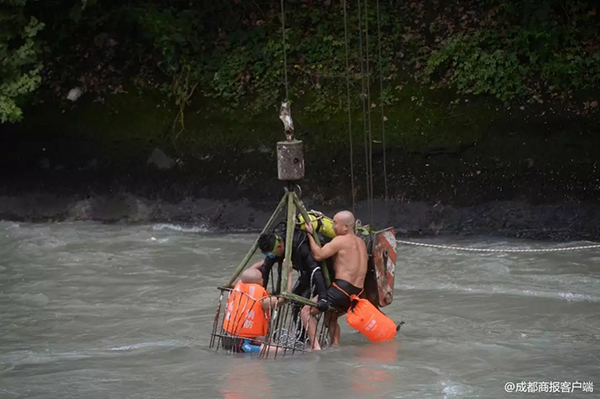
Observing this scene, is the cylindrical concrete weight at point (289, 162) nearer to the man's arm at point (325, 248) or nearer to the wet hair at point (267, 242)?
the wet hair at point (267, 242)

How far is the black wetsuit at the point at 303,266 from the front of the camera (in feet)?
32.8

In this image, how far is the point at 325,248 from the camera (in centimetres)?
1004

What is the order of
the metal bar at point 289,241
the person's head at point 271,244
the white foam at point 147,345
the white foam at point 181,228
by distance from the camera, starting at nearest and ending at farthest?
the metal bar at point 289,241, the person's head at point 271,244, the white foam at point 147,345, the white foam at point 181,228

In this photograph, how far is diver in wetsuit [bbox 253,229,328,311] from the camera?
9812 mm

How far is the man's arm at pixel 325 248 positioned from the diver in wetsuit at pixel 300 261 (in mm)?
90

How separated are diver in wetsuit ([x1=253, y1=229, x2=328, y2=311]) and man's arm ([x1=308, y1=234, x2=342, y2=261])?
9cm

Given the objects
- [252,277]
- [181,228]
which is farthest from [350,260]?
[181,228]

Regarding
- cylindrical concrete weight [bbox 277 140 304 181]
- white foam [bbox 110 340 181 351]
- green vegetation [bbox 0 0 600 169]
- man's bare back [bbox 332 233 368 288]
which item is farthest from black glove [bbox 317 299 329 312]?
green vegetation [bbox 0 0 600 169]

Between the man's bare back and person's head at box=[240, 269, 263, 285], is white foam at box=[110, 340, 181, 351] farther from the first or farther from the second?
the man's bare back

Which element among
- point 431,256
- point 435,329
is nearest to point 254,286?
point 435,329

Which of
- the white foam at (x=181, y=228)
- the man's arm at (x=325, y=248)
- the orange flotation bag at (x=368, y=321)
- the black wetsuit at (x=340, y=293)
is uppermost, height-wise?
the man's arm at (x=325, y=248)

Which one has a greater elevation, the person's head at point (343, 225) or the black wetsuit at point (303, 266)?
the person's head at point (343, 225)

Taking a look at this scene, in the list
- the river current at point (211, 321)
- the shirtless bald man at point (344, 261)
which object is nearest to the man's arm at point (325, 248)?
the shirtless bald man at point (344, 261)

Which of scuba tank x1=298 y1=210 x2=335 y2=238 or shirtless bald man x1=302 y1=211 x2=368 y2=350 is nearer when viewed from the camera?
shirtless bald man x1=302 y1=211 x2=368 y2=350
